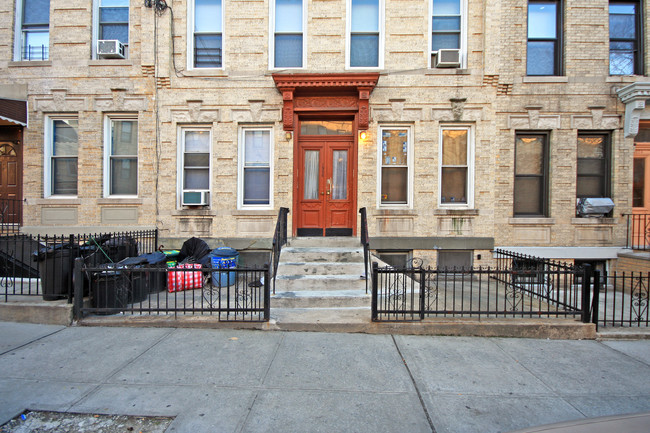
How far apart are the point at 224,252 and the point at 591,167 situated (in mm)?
9938

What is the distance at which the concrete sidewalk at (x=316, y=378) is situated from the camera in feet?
11.1

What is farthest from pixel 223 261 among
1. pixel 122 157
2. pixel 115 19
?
pixel 115 19

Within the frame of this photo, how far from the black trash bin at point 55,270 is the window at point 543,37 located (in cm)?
1147

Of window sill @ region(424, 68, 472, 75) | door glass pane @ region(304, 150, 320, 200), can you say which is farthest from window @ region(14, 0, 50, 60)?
window sill @ region(424, 68, 472, 75)

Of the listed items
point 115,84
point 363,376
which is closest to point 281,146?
point 115,84

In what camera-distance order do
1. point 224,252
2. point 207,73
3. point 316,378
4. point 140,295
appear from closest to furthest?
point 316,378 → point 140,295 → point 224,252 → point 207,73

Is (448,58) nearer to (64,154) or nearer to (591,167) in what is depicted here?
(591,167)

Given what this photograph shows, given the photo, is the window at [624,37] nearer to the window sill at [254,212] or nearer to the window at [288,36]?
the window at [288,36]

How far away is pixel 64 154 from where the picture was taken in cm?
955

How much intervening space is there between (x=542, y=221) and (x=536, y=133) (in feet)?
7.77

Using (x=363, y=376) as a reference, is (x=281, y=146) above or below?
above

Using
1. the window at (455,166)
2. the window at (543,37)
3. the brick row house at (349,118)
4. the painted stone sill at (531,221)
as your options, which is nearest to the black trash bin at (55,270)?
the brick row house at (349,118)

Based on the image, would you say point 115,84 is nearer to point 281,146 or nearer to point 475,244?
point 281,146

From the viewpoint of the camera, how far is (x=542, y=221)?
9.20 metres
